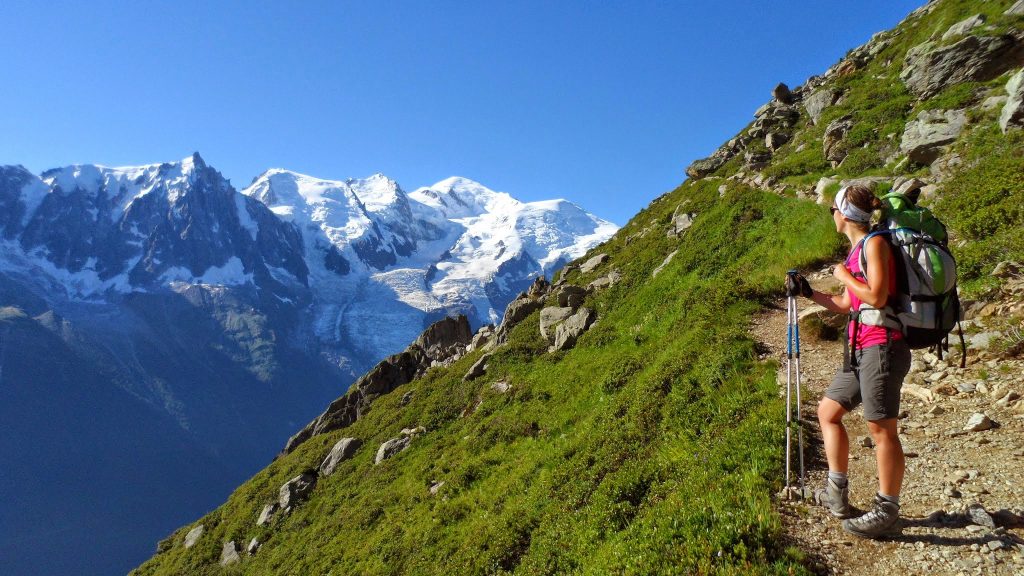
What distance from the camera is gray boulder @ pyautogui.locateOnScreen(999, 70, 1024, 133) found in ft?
48.7

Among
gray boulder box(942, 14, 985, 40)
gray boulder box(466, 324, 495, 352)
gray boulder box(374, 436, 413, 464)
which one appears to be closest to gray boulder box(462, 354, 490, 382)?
gray boulder box(374, 436, 413, 464)

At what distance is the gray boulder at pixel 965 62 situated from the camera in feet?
67.2

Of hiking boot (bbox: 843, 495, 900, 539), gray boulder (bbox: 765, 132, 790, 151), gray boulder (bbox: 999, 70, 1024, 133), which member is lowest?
hiking boot (bbox: 843, 495, 900, 539)

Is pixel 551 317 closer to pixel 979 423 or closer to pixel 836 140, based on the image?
pixel 836 140

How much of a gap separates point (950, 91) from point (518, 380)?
70.6 ft

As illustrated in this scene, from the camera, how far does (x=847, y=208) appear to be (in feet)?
18.3

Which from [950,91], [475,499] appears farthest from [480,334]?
[950,91]

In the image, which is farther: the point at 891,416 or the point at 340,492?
the point at 340,492

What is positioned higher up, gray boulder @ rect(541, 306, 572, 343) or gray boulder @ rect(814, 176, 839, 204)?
gray boulder @ rect(814, 176, 839, 204)

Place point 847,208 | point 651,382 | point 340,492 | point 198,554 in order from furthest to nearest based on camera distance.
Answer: point 198,554
point 340,492
point 651,382
point 847,208

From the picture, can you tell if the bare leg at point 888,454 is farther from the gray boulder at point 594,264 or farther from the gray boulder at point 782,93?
the gray boulder at point 782,93

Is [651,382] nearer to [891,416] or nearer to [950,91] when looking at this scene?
[891,416]

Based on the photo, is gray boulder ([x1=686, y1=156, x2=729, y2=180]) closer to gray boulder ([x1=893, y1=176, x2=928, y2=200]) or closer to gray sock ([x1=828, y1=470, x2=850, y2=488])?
gray boulder ([x1=893, y1=176, x2=928, y2=200])

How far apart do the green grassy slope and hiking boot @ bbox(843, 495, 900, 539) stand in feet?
2.46
